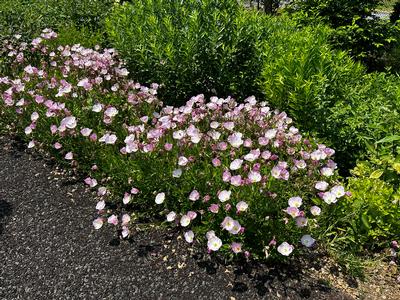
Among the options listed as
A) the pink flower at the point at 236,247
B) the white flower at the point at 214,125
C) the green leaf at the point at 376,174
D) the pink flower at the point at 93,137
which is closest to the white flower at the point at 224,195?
the pink flower at the point at 236,247

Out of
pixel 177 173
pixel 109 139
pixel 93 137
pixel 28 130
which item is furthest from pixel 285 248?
pixel 28 130

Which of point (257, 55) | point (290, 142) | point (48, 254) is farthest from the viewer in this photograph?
point (257, 55)

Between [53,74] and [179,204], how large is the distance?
9.38ft

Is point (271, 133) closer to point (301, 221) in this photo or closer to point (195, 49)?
point (301, 221)

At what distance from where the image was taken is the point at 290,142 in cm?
388

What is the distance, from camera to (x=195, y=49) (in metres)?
4.84

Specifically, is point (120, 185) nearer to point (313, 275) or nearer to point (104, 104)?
point (104, 104)

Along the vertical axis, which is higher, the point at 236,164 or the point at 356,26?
the point at 236,164

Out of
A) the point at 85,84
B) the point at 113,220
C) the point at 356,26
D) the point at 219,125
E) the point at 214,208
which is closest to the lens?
the point at 214,208

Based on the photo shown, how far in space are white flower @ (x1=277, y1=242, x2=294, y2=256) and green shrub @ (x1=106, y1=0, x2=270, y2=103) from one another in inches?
92.7

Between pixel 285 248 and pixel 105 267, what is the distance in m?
1.42

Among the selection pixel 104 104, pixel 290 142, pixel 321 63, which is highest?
pixel 321 63

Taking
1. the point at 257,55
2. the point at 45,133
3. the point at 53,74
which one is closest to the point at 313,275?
the point at 257,55

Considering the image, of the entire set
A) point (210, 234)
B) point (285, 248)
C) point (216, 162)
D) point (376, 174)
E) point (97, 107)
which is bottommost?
point (97, 107)
